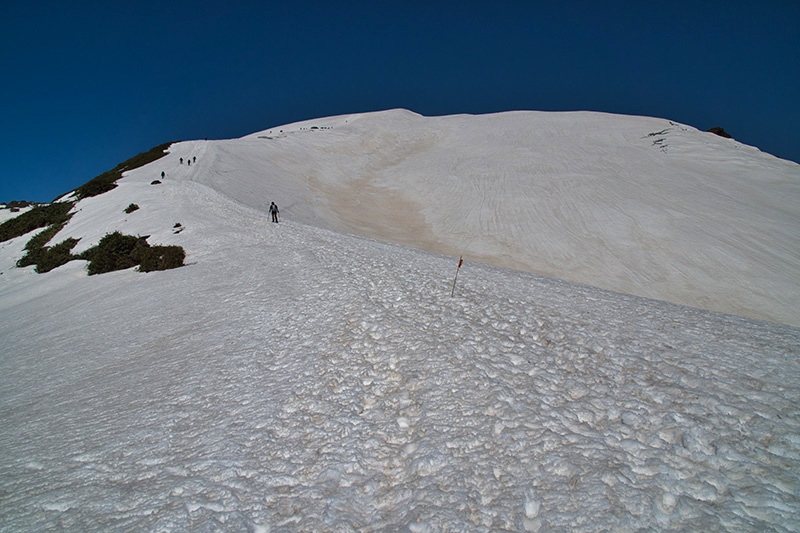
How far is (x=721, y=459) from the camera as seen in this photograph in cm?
475

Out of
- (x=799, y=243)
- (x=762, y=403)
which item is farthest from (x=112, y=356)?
(x=799, y=243)

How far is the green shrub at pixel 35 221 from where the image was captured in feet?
106

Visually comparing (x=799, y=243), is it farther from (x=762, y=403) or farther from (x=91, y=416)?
(x=91, y=416)

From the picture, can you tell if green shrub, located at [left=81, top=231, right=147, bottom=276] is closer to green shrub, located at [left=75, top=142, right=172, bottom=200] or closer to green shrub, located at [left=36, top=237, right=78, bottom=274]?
green shrub, located at [left=36, top=237, right=78, bottom=274]

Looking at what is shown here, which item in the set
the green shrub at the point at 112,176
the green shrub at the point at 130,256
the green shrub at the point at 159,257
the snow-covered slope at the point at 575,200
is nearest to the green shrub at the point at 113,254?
the green shrub at the point at 130,256

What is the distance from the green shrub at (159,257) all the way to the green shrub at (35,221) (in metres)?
17.9

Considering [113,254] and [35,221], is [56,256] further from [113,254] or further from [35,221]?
[35,221]

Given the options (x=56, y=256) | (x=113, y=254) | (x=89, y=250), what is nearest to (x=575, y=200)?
(x=113, y=254)

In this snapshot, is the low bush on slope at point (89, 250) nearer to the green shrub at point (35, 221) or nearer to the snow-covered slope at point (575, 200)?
the green shrub at point (35, 221)

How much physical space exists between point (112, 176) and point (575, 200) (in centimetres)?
4563

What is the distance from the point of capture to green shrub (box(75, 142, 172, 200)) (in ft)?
119

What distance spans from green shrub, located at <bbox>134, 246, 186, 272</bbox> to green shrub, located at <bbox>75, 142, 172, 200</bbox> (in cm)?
2300

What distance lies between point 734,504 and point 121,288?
724 inches

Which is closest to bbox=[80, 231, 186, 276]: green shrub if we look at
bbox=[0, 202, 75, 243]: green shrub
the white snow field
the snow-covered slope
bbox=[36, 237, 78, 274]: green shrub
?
the white snow field
